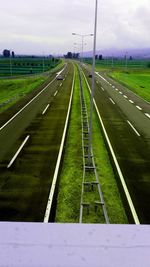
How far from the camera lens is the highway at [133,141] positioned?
1315cm

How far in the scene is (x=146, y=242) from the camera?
4062 mm

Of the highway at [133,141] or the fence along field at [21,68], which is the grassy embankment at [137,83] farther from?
the fence along field at [21,68]

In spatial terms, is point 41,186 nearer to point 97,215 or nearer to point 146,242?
point 97,215

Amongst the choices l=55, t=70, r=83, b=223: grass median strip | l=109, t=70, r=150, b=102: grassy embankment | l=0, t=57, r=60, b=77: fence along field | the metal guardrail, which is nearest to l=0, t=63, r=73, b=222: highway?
l=55, t=70, r=83, b=223: grass median strip

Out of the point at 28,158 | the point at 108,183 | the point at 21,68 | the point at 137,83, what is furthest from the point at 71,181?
the point at 21,68

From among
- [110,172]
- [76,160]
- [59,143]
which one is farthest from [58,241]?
[59,143]

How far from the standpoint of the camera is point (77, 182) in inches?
558

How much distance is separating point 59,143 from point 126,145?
4.27 meters

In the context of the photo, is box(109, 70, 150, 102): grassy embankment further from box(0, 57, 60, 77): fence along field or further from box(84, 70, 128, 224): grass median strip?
box(0, 57, 60, 77): fence along field

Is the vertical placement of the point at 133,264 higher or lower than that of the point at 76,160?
higher

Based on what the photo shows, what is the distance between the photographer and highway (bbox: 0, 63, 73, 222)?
11945 mm

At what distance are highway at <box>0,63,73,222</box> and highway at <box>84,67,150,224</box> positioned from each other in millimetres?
3613

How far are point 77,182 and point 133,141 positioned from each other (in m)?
8.06

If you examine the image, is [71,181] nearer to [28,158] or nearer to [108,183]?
[108,183]
